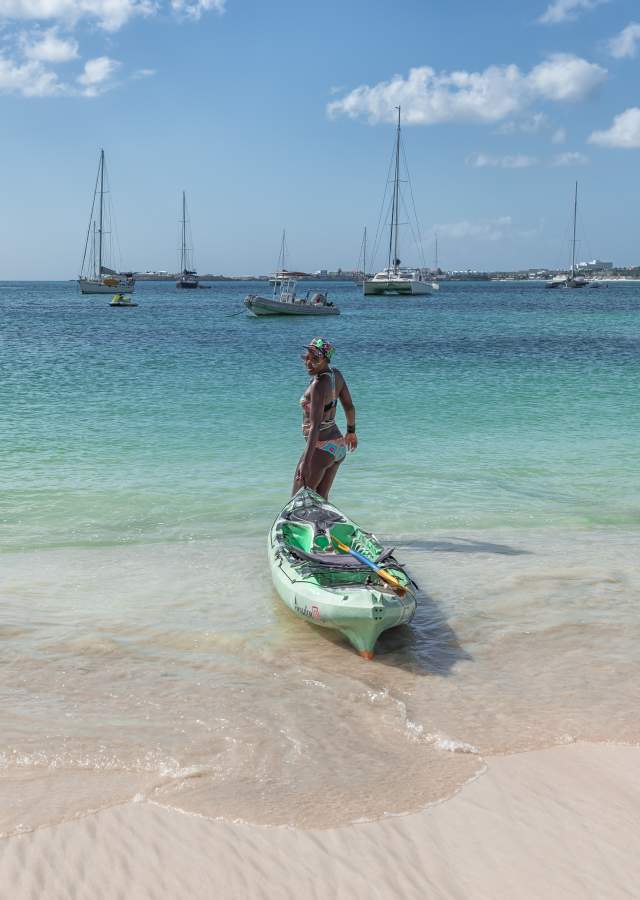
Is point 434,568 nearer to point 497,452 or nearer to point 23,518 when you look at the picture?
point 23,518

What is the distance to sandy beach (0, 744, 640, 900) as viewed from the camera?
3.53m

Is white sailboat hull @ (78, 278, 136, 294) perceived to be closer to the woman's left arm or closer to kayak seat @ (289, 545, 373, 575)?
the woman's left arm

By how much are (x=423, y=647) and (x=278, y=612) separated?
133 cm

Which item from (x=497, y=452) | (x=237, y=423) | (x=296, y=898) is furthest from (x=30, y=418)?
(x=296, y=898)

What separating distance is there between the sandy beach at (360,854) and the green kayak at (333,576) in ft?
5.78

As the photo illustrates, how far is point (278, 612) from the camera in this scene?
6.83 m

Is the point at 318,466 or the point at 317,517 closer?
the point at 317,517

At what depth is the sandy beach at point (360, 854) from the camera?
3.53 metres

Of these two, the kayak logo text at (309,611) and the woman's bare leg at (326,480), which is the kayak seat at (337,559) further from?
the woman's bare leg at (326,480)

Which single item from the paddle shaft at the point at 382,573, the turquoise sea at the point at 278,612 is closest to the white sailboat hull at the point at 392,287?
the turquoise sea at the point at 278,612

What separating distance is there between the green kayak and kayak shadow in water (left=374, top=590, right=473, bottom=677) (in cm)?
23

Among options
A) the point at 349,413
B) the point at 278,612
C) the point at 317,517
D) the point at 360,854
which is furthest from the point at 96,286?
the point at 360,854

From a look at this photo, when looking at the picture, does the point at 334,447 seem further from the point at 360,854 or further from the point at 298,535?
the point at 360,854

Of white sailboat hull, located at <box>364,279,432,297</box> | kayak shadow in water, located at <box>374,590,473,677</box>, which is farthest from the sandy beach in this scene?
white sailboat hull, located at <box>364,279,432,297</box>
